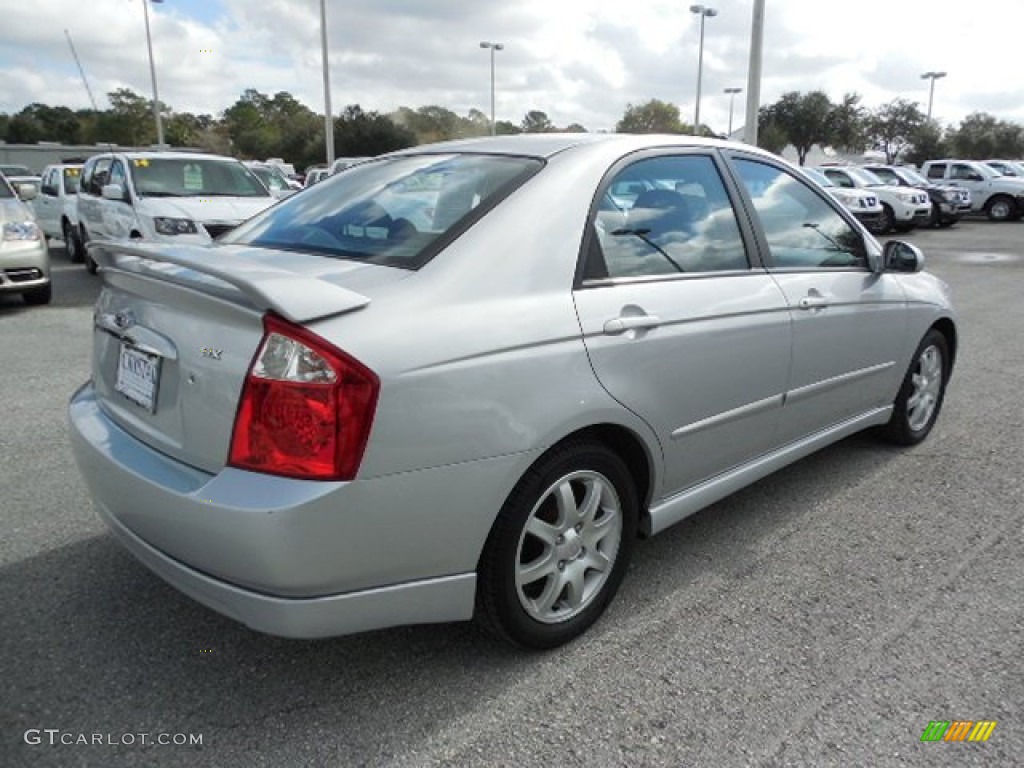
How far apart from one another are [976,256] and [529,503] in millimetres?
16860

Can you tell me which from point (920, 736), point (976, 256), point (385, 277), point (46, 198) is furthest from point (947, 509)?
point (46, 198)

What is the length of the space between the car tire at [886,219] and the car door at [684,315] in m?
20.1

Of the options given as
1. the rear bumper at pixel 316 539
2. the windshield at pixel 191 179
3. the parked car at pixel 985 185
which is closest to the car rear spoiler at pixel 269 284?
the rear bumper at pixel 316 539

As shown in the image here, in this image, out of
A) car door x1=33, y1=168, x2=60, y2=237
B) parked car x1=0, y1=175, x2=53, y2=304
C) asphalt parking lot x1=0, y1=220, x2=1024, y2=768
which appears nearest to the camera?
asphalt parking lot x1=0, y1=220, x2=1024, y2=768

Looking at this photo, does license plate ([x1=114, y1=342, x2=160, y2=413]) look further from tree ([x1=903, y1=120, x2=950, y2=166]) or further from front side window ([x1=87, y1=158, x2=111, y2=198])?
tree ([x1=903, y1=120, x2=950, y2=166])

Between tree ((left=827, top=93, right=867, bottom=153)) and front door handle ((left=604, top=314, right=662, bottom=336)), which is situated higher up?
tree ((left=827, top=93, right=867, bottom=153))

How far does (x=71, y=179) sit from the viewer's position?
14.1 metres

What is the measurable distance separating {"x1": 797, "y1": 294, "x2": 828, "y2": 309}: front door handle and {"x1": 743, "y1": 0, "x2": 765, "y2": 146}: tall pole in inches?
706

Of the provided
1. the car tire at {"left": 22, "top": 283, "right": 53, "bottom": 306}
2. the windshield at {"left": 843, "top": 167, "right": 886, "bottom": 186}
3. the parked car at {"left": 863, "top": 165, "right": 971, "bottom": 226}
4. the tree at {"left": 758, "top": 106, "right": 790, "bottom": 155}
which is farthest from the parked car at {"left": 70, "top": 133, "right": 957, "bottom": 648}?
the tree at {"left": 758, "top": 106, "right": 790, "bottom": 155}

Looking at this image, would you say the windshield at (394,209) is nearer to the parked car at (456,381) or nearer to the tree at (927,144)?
the parked car at (456,381)

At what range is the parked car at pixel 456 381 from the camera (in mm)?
2012

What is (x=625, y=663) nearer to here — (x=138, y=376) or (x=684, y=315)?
(x=684, y=315)

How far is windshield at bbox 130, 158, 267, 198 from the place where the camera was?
9.68 metres

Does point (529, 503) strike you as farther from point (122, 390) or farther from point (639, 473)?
point (122, 390)
